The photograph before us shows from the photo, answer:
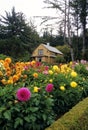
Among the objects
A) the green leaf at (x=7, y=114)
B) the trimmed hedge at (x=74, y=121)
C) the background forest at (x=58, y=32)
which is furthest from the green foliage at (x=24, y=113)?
the background forest at (x=58, y=32)

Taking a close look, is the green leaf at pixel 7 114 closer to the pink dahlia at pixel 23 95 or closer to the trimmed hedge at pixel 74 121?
the pink dahlia at pixel 23 95

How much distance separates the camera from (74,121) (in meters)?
3.52

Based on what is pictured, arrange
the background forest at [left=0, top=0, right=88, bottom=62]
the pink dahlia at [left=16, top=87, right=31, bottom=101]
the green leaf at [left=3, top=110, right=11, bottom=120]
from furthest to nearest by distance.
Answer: the background forest at [left=0, top=0, right=88, bottom=62], the pink dahlia at [left=16, top=87, right=31, bottom=101], the green leaf at [left=3, top=110, right=11, bottom=120]

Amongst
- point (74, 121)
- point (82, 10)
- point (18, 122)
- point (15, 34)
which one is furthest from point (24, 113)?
point (15, 34)

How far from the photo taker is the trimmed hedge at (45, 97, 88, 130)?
10.9 ft

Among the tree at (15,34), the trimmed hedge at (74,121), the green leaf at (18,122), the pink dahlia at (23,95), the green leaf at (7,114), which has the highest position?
the pink dahlia at (23,95)

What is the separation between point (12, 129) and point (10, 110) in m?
0.21

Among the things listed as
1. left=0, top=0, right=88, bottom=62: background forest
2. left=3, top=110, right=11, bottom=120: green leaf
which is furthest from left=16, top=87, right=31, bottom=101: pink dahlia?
left=0, top=0, right=88, bottom=62: background forest

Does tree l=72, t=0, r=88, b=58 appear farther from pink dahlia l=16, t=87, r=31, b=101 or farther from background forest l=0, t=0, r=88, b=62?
pink dahlia l=16, t=87, r=31, b=101

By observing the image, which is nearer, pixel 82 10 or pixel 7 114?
pixel 7 114

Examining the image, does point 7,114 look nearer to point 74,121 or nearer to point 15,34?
point 74,121

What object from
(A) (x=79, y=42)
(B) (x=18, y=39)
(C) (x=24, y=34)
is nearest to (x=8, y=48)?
(B) (x=18, y=39)

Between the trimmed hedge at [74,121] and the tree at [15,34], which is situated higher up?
the trimmed hedge at [74,121]

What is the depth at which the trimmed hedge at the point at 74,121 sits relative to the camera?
3.33m
